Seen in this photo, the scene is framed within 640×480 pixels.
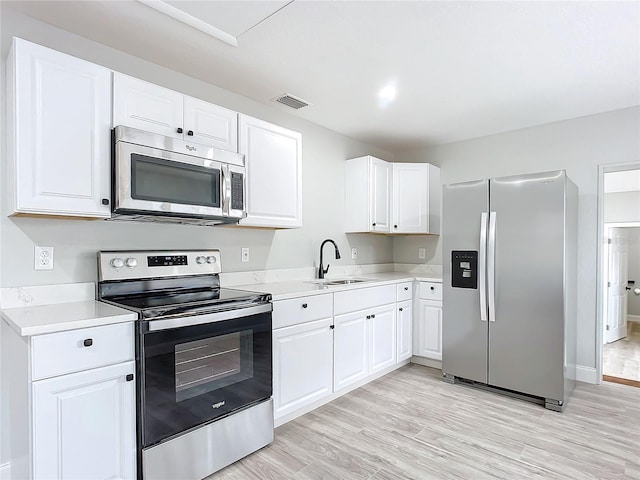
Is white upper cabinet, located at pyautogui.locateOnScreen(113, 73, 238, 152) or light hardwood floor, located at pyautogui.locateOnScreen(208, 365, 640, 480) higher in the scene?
white upper cabinet, located at pyautogui.locateOnScreen(113, 73, 238, 152)

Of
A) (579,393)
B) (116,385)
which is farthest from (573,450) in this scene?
(116,385)

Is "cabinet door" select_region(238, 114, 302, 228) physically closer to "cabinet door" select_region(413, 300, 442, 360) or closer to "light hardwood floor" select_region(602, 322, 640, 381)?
"cabinet door" select_region(413, 300, 442, 360)

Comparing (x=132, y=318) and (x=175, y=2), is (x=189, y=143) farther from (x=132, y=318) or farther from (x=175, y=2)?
(x=132, y=318)

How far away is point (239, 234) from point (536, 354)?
8.28 feet

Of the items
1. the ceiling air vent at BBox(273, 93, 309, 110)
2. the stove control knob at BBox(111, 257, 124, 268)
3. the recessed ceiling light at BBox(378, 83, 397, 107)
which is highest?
the recessed ceiling light at BBox(378, 83, 397, 107)

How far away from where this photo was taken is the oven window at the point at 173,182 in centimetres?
198

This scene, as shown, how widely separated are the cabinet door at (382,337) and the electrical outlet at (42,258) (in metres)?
2.29

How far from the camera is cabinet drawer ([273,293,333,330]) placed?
2444 mm

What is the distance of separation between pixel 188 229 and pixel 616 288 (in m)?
5.58

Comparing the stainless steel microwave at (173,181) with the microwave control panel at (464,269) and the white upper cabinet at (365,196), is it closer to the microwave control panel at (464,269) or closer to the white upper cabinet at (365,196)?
the white upper cabinet at (365,196)

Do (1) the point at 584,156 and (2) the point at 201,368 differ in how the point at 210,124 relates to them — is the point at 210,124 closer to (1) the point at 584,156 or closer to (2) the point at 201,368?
(2) the point at 201,368

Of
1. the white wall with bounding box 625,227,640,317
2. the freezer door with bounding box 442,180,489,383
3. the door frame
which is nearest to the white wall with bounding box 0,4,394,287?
the freezer door with bounding box 442,180,489,383

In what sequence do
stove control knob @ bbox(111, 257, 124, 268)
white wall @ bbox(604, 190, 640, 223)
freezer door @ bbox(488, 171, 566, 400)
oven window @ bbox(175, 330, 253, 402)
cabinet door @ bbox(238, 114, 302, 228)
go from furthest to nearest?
white wall @ bbox(604, 190, 640, 223) < freezer door @ bbox(488, 171, 566, 400) < cabinet door @ bbox(238, 114, 302, 228) < stove control knob @ bbox(111, 257, 124, 268) < oven window @ bbox(175, 330, 253, 402)

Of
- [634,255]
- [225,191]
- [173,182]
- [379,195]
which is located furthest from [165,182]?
[634,255]
